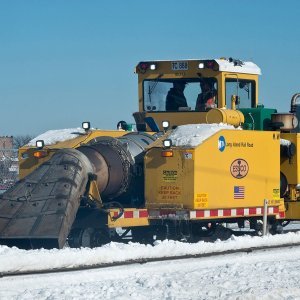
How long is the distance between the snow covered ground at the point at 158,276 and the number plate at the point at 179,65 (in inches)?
185

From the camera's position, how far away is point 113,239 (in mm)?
15766

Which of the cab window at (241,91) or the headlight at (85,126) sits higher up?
the cab window at (241,91)

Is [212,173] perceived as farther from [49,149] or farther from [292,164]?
[49,149]

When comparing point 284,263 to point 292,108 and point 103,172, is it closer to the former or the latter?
point 103,172

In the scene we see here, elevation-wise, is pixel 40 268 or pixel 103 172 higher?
pixel 103 172

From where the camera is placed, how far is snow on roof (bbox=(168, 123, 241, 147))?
47.7 feet

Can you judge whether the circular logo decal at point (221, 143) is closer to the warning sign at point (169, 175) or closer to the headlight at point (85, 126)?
the warning sign at point (169, 175)

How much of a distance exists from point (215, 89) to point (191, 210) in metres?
3.56

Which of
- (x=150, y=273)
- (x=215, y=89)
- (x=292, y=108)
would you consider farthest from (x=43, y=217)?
(x=292, y=108)

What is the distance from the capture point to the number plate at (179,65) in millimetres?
17469

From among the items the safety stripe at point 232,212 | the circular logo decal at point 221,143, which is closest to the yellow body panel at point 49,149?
the circular logo decal at point 221,143

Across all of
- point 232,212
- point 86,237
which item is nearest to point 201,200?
point 232,212

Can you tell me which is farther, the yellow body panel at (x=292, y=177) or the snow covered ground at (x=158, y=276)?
the yellow body panel at (x=292, y=177)

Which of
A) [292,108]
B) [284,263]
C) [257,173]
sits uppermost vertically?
[292,108]
